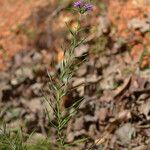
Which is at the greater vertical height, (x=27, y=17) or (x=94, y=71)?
(x=27, y=17)

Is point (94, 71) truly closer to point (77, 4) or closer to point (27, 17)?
point (27, 17)

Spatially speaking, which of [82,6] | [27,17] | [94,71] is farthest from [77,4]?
[27,17]

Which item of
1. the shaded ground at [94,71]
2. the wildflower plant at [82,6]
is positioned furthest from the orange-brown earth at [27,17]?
the wildflower plant at [82,6]

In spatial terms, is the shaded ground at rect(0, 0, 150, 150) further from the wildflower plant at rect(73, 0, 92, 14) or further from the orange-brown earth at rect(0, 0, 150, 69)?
the wildflower plant at rect(73, 0, 92, 14)

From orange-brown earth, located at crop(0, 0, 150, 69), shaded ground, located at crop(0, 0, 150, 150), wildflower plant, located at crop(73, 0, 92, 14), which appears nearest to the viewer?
wildflower plant, located at crop(73, 0, 92, 14)

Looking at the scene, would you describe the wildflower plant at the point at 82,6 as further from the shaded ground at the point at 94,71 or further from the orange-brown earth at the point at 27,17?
the orange-brown earth at the point at 27,17

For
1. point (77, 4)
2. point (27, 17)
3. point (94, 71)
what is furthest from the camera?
point (27, 17)

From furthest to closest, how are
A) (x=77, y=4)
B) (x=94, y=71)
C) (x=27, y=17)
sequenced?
(x=27, y=17)
(x=94, y=71)
(x=77, y=4)

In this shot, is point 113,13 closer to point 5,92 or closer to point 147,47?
point 147,47

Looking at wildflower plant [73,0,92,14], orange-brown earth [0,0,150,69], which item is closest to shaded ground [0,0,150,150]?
orange-brown earth [0,0,150,69]
